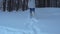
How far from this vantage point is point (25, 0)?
2.80m

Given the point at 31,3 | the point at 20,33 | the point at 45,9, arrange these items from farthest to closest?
1. the point at 45,9
2. the point at 31,3
3. the point at 20,33

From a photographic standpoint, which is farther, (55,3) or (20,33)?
(55,3)

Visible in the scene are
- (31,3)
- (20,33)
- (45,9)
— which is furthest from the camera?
(45,9)

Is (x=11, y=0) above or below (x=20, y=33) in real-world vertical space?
above

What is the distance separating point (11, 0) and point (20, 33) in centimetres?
173

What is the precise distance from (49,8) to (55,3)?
0.68 feet

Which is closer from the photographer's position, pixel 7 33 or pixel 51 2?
pixel 7 33

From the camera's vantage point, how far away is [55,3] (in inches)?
111

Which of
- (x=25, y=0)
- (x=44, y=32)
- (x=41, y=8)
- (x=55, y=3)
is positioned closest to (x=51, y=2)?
(x=55, y=3)

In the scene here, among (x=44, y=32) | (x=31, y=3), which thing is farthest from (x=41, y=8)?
(x=44, y=32)

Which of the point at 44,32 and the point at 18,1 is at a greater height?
the point at 18,1

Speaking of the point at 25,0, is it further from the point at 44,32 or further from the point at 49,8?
the point at 44,32

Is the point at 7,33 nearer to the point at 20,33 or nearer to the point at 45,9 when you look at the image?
the point at 20,33

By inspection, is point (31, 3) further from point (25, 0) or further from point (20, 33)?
point (25, 0)
